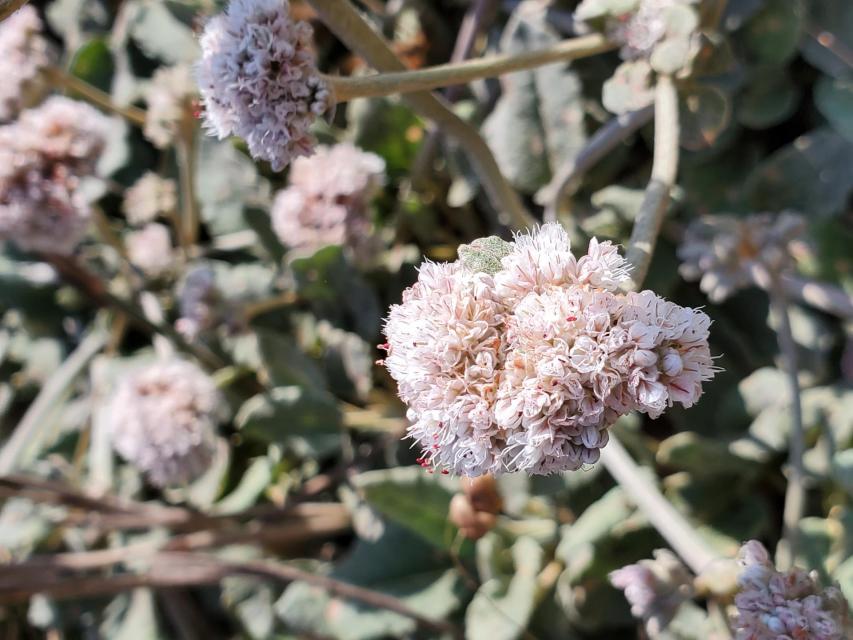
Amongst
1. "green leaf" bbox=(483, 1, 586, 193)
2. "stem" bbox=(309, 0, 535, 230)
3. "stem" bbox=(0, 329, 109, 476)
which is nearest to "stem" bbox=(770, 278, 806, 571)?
"stem" bbox=(309, 0, 535, 230)

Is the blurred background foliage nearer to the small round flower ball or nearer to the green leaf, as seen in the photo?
the green leaf

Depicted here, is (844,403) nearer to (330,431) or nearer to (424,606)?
(424,606)

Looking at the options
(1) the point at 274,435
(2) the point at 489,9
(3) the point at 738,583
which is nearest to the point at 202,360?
A: (1) the point at 274,435

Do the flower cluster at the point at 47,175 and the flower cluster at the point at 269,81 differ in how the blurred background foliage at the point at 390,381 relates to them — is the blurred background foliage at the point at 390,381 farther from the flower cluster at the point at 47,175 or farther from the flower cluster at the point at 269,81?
the flower cluster at the point at 269,81

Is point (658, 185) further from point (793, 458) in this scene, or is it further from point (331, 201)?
point (331, 201)

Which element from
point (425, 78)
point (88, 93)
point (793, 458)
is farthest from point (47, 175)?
point (793, 458)

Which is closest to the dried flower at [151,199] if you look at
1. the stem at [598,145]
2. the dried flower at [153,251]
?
the dried flower at [153,251]
